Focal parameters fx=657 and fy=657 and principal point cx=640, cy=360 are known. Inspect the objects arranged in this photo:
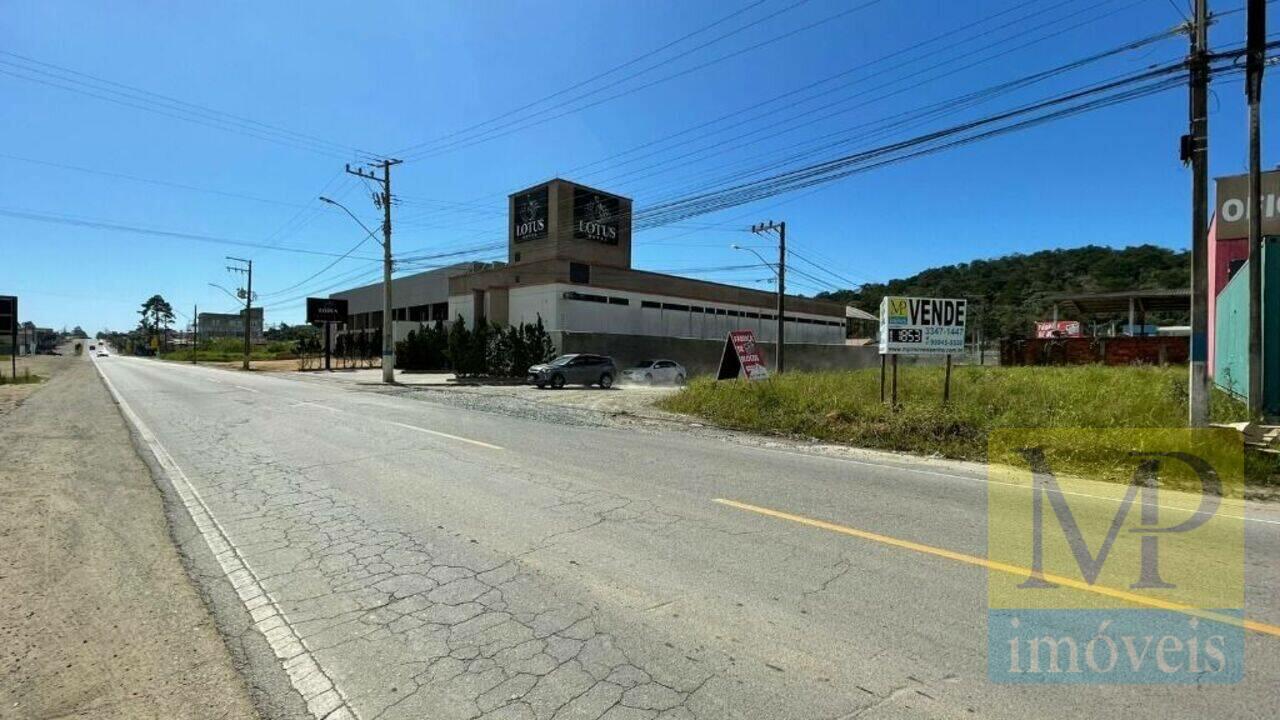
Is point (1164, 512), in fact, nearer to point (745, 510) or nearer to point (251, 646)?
point (745, 510)

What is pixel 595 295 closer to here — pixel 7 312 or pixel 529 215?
pixel 529 215

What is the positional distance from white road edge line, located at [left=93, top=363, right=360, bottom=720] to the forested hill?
6178 centimetres

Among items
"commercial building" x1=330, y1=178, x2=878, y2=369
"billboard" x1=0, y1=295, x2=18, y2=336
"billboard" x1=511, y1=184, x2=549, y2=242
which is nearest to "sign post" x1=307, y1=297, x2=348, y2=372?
"commercial building" x1=330, y1=178, x2=878, y2=369

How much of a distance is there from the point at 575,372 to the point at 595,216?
67.5 ft

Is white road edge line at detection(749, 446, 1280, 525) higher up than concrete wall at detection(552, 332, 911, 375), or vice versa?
concrete wall at detection(552, 332, 911, 375)

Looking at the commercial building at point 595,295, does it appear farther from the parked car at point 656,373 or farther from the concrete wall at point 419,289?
the parked car at point 656,373

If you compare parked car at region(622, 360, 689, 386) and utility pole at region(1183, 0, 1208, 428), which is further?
parked car at region(622, 360, 689, 386)

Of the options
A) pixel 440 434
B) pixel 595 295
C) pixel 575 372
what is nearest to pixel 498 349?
pixel 595 295

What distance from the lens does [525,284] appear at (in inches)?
1673

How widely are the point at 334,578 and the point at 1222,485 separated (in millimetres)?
10427

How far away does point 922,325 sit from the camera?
46.3 feet

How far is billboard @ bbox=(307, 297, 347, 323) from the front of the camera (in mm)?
55688

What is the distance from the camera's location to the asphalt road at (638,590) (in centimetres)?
317

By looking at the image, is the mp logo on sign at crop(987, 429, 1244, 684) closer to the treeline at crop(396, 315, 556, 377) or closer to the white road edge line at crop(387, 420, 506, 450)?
the white road edge line at crop(387, 420, 506, 450)
